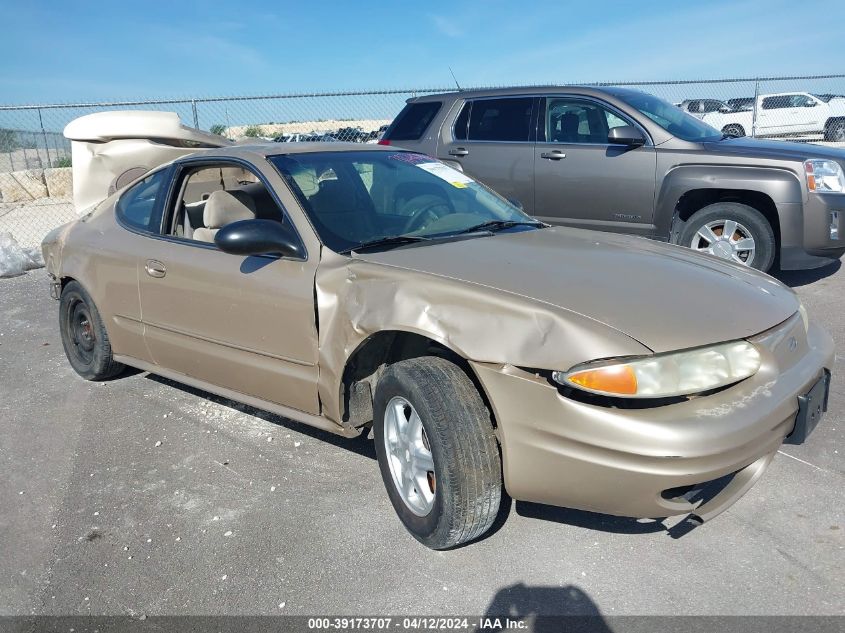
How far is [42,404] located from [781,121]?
65.0 feet

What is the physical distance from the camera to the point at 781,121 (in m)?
19.2

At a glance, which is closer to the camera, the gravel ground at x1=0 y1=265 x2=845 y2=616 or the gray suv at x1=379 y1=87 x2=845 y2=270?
the gravel ground at x1=0 y1=265 x2=845 y2=616

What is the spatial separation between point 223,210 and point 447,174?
1252 mm

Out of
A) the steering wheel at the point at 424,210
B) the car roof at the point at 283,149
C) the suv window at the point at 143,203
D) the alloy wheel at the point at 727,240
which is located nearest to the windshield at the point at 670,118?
the alloy wheel at the point at 727,240

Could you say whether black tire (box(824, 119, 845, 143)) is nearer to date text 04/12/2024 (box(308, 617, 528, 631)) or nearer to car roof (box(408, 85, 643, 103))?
car roof (box(408, 85, 643, 103))

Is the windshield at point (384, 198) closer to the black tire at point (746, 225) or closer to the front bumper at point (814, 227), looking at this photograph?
the black tire at point (746, 225)

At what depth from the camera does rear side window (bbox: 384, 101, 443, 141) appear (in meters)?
7.76

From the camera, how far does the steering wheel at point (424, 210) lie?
3512mm

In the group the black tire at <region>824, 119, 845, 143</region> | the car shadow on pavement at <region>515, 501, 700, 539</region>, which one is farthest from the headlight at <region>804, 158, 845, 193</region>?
the black tire at <region>824, 119, 845, 143</region>

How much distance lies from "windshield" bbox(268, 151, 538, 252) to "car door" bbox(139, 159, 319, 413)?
0.17m

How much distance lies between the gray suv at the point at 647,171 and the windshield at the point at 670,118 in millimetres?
18

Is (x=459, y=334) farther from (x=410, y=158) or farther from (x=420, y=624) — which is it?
(x=410, y=158)

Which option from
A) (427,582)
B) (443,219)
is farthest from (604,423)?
(443,219)

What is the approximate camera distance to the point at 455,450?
2494 mm
